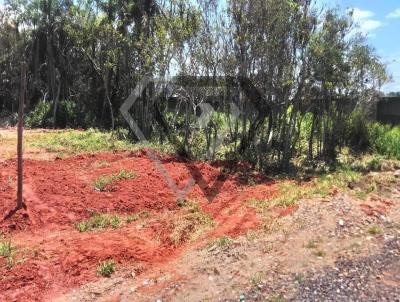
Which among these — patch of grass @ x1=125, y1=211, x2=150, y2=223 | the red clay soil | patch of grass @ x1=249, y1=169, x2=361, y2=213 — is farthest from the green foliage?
patch of grass @ x1=125, y1=211, x2=150, y2=223

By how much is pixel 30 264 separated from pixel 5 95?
21.6 m

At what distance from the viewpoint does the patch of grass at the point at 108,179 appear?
305 inches

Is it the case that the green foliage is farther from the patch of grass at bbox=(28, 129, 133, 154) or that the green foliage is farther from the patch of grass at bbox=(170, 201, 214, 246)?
the patch of grass at bbox=(170, 201, 214, 246)

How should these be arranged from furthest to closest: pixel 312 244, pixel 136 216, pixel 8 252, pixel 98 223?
pixel 136 216 → pixel 98 223 → pixel 312 244 → pixel 8 252

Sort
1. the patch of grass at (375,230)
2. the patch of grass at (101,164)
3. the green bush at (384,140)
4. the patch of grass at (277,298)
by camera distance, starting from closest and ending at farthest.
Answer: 1. the patch of grass at (277,298)
2. the patch of grass at (375,230)
3. the patch of grass at (101,164)
4. the green bush at (384,140)

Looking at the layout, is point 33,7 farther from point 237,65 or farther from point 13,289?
point 13,289

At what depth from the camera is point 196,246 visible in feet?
19.0

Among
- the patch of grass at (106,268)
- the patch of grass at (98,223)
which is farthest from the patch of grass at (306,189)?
the patch of grass at (106,268)

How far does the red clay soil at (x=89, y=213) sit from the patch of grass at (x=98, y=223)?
0.11 m

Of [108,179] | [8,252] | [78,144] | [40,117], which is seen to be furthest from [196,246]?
[40,117]

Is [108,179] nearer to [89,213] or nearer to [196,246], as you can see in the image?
[89,213]

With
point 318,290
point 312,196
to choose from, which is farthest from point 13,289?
point 312,196

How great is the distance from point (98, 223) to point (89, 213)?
0.32 metres

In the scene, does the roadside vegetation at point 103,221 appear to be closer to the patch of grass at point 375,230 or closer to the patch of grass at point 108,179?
the patch of grass at point 108,179
